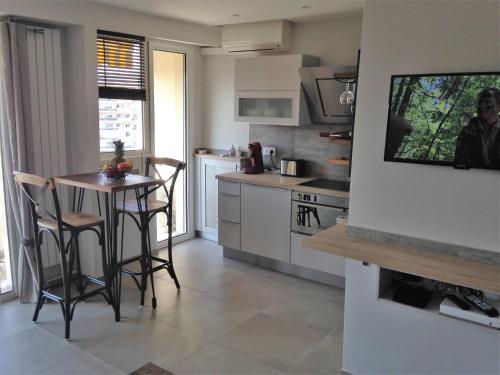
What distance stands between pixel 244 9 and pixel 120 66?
129 cm

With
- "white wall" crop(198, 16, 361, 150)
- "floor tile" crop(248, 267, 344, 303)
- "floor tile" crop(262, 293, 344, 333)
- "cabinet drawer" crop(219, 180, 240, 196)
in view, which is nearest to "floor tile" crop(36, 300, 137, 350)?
"floor tile" crop(262, 293, 344, 333)

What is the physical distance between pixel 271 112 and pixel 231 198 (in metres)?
0.98

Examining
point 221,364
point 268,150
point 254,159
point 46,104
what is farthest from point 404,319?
point 46,104

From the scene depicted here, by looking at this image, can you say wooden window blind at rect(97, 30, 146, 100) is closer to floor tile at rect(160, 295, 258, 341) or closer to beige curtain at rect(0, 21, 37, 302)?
beige curtain at rect(0, 21, 37, 302)

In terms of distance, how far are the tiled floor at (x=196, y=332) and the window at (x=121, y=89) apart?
1.45m

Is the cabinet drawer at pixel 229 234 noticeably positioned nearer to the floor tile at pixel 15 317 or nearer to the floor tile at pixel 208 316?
the floor tile at pixel 208 316

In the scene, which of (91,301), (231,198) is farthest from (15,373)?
(231,198)

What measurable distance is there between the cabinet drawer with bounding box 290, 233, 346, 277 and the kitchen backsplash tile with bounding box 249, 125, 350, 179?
80 centimetres

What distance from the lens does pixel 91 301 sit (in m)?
3.77

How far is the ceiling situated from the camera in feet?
12.1

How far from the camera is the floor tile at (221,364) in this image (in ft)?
9.32

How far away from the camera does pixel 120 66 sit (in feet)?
14.0

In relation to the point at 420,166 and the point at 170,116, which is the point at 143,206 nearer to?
the point at 170,116

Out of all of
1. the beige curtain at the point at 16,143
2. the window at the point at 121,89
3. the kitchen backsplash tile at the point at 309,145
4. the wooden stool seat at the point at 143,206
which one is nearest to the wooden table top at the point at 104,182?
the wooden stool seat at the point at 143,206
